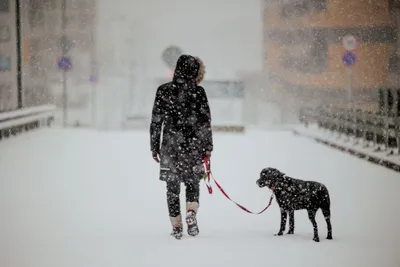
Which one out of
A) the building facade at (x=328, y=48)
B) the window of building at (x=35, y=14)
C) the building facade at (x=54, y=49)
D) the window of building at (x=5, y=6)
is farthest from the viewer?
the building facade at (x=54, y=49)

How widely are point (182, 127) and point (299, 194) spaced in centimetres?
125

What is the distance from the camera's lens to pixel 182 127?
→ 596 cm

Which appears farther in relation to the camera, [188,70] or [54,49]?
[54,49]

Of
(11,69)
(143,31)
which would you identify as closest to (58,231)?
(11,69)

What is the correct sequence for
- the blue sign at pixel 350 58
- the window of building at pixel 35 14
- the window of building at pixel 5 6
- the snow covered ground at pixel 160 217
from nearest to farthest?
the snow covered ground at pixel 160 217
the blue sign at pixel 350 58
the window of building at pixel 5 6
the window of building at pixel 35 14

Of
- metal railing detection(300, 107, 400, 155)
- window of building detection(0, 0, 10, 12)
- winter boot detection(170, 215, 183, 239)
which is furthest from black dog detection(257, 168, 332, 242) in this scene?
window of building detection(0, 0, 10, 12)

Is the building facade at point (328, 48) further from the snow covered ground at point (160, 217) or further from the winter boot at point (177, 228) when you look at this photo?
the winter boot at point (177, 228)

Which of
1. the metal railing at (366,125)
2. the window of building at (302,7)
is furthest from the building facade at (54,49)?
the metal railing at (366,125)

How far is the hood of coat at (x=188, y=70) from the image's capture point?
5734 mm

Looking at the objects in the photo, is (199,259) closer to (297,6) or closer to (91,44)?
(297,6)

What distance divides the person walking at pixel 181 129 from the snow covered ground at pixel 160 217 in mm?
629

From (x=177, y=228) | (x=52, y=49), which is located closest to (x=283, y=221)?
(x=177, y=228)

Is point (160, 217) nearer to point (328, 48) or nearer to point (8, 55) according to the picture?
point (328, 48)

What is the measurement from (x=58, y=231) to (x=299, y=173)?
6226mm
